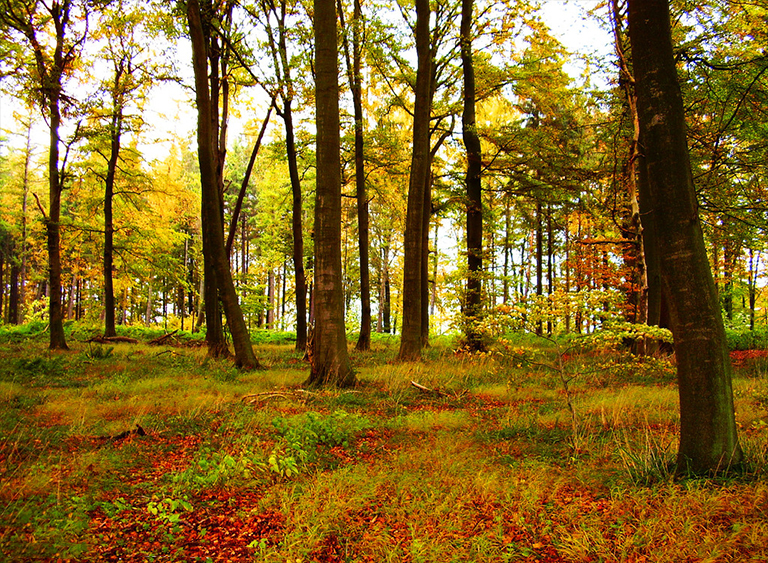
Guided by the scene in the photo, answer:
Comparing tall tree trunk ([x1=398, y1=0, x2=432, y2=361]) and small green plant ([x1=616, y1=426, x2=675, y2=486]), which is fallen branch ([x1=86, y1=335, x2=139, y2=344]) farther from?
small green plant ([x1=616, y1=426, x2=675, y2=486])

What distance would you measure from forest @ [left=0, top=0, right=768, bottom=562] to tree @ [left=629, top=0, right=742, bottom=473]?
0.06 feet

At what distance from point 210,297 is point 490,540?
10518mm

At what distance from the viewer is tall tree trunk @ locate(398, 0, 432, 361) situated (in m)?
10.1

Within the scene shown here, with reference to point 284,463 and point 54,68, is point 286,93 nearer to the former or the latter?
point 54,68

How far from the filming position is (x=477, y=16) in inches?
486

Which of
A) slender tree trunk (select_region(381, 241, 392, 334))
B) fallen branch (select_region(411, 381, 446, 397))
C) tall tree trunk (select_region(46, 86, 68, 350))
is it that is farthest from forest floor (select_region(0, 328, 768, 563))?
slender tree trunk (select_region(381, 241, 392, 334))

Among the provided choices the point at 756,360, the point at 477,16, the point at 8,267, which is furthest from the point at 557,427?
the point at 8,267

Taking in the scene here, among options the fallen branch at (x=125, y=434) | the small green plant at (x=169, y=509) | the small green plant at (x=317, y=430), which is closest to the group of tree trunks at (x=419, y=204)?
the small green plant at (x=317, y=430)

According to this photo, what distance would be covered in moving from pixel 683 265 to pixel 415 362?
7.23m

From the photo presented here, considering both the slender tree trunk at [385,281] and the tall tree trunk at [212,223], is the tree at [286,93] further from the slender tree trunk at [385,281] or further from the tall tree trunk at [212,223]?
the slender tree trunk at [385,281]

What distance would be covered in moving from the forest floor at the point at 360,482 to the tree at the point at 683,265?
11.9 inches

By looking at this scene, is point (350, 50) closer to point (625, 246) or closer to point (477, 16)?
point (477, 16)

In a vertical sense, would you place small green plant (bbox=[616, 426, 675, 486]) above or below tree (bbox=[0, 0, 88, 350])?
below

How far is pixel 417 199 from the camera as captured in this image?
409 inches
